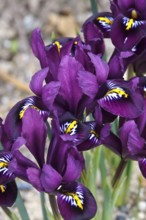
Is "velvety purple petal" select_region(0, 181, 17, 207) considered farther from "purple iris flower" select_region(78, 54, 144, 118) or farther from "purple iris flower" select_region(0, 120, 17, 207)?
"purple iris flower" select_region(78, 54, 144, 118)

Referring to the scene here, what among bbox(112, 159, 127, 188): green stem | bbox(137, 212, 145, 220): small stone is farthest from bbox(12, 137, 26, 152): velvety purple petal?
bbox(137, 212, 145, 220): small stone

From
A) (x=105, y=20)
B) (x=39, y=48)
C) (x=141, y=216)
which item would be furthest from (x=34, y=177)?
(x=141, y=216)

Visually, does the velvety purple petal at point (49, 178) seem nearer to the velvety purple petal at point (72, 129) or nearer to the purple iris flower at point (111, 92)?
the velvety purple petal at point (72, 129)

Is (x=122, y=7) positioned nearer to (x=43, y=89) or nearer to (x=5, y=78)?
(x=43, y=89)

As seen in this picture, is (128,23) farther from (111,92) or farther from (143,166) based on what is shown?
(143,166)

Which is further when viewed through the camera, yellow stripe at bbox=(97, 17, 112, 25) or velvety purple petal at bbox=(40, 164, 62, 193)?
yellow stripe at bbox=(97, 17, 112, 25)

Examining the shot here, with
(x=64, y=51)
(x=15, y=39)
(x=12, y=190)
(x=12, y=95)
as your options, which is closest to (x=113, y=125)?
(x=64, y=51)

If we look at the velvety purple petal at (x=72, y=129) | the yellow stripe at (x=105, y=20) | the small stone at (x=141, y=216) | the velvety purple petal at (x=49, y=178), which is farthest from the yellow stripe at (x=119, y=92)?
the small stone at (x=141, y=216)

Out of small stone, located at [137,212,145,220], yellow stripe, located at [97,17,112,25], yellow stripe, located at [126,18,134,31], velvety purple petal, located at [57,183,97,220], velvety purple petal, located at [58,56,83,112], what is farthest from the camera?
small stone, located at [137,212,145,220]
